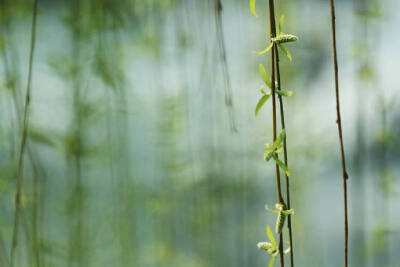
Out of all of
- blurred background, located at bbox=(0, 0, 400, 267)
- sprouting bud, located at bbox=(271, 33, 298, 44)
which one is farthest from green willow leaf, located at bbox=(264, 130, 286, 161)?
blurred background, located at bbox=(0, 0, 400, 267)

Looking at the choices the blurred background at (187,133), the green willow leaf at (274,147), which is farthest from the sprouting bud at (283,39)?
the blurred background at (187,133)

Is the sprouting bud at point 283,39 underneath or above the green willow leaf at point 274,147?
above

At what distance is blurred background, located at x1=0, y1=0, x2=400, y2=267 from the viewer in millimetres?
959

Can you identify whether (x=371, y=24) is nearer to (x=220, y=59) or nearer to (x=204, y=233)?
(x=220, y=59)

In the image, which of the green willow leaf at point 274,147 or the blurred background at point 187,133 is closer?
the green willow leaf at point 274,147

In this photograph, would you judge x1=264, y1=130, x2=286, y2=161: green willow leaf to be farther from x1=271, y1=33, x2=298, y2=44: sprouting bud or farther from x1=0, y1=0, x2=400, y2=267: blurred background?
x1=0, y1=0, x2=400, y2=267: blurred background

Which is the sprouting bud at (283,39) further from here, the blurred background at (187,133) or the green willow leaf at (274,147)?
the blurred background at (187,133)

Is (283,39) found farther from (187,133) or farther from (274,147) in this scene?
(187,133)

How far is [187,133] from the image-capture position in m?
1.00

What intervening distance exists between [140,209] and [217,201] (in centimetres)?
21

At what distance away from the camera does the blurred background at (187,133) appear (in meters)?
0.96

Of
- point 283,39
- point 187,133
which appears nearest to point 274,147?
point 283,39

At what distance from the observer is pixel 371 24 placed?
3.09 feet

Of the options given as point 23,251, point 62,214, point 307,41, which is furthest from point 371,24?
point 23,251
